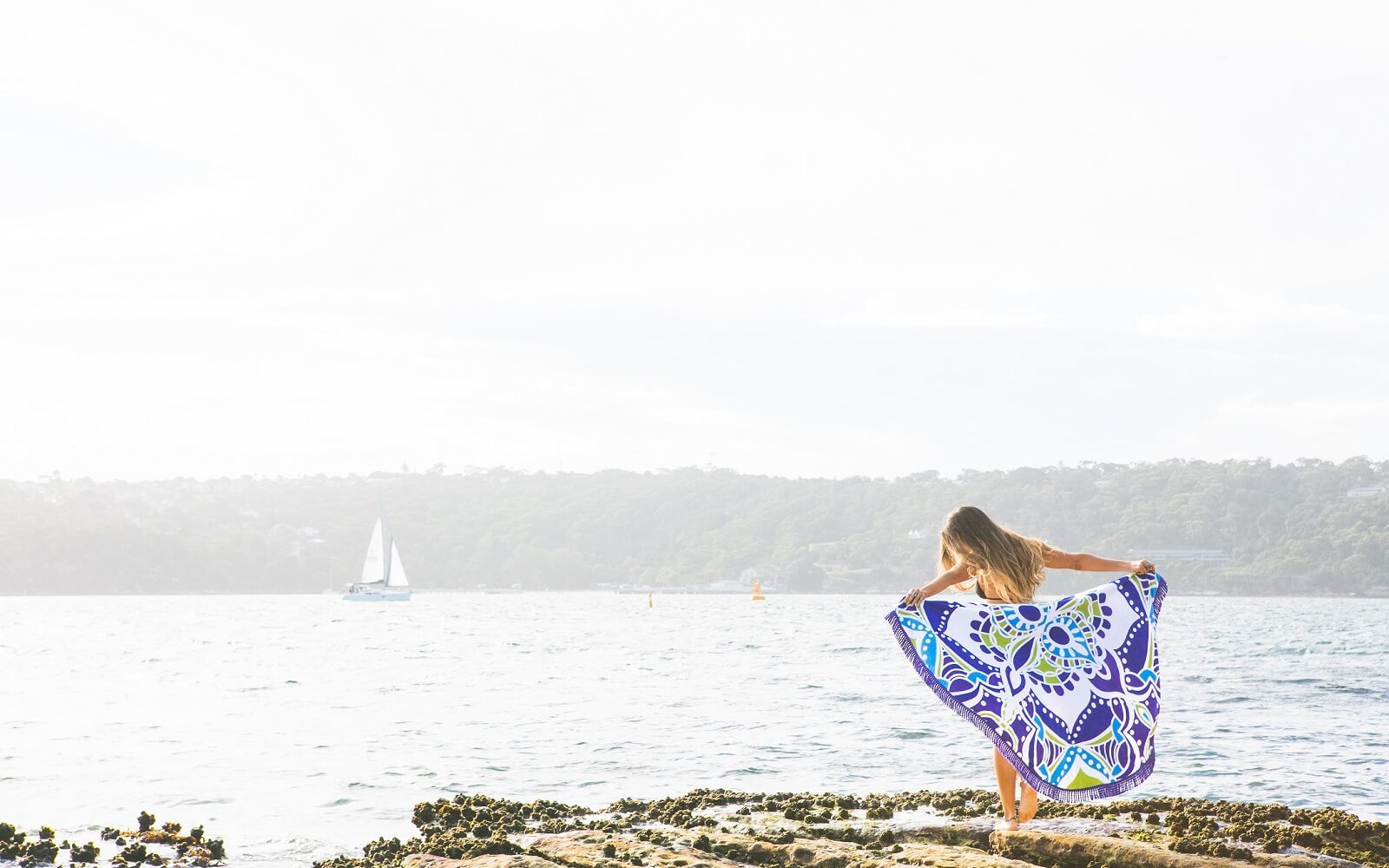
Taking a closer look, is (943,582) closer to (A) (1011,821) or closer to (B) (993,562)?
(B) (993,562)

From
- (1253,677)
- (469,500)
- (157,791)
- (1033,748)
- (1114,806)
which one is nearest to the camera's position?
(1033,748)

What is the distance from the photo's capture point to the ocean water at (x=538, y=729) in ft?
48.3

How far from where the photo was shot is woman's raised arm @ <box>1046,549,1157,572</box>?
27.1 ft

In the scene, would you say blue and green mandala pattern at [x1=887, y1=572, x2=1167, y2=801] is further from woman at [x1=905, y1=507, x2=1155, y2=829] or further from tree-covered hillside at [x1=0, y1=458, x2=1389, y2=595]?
tree-covered hillside at [x1=0, y1=458, x2=1389, y2=595]

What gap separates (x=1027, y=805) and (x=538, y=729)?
13.6m

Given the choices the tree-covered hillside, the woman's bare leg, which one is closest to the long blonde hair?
the woman's bare leg

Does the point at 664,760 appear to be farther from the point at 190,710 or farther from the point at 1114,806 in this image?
the point at 190,710

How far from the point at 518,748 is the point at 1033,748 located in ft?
39.5

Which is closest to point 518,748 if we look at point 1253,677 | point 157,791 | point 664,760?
point 664,760

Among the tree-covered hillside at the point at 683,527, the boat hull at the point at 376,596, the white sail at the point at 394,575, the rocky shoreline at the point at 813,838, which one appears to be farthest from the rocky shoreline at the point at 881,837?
the tree-covered hillside at the point at 683,527

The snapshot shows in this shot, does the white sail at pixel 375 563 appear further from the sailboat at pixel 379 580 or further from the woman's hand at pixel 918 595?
the woman's hand at pixel 918 595

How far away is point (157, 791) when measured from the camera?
49.5 feet

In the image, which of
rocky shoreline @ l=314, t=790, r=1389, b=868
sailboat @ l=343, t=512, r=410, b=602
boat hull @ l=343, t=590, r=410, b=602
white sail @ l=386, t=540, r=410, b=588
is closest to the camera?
rocky shoreline @ l=314, t=790, r=1389, b=868

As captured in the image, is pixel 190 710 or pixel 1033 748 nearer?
pixel 1033 748
